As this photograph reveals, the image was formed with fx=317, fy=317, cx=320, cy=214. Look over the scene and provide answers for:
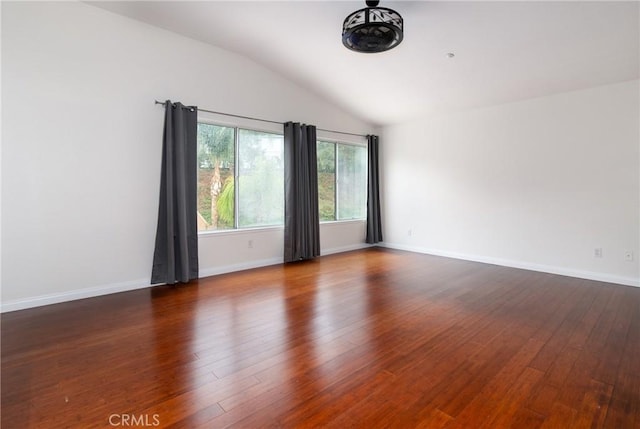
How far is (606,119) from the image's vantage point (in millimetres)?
4121

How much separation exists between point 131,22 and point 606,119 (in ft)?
19.9

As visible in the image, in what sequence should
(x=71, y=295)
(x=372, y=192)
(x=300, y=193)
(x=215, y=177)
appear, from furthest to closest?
(x=372, y=192), (x=300, y=193), (x=215, y=177), (x=71, y=295)

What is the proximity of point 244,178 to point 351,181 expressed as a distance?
2.50 metres

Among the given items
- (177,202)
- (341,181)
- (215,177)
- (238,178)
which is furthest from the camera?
(341,181)

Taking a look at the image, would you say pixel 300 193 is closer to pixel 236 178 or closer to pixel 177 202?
pixel 236 178

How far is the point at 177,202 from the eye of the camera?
4.08m

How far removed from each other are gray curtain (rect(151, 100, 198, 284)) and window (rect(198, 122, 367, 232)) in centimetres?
25

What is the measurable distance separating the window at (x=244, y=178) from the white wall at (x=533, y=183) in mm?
1726

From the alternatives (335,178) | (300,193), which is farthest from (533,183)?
(300,193)

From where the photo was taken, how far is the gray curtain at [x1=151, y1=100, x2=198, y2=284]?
3.96 meters

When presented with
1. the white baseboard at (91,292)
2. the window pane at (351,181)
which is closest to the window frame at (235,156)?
the white baseboard at (91,292)

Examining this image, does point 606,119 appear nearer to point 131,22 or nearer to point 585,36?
point 585,36

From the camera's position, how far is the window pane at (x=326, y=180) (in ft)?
19.8

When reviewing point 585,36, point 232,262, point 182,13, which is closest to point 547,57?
point 585,36
